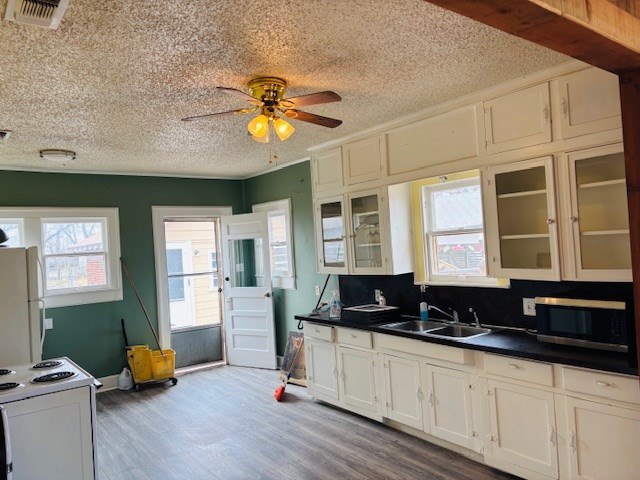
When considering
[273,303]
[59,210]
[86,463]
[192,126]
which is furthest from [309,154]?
[86,463]

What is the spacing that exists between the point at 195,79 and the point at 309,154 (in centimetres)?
232

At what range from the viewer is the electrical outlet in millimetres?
3178

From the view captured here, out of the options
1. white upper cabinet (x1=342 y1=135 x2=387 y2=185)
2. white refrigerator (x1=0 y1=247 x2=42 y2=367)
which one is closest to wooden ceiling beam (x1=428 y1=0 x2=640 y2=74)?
white upper cabinet (x1=342 y1=135 x2=387 y2=185)

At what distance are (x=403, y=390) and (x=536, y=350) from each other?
3.88 feet

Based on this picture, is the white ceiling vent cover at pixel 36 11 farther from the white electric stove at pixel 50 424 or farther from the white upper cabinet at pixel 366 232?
the white upper cabinet at pixel 366 232

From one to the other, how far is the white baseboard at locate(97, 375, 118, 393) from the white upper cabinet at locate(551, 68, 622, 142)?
201 inches

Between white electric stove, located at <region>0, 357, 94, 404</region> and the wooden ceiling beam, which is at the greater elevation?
the wooden ceiling beam

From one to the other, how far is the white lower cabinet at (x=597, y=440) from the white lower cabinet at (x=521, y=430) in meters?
0.06

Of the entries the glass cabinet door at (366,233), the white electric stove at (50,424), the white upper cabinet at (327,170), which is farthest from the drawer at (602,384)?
the white electric stove at (50,424)

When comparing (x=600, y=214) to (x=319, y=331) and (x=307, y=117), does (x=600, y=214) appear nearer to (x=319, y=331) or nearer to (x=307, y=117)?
(x=307, y=117)

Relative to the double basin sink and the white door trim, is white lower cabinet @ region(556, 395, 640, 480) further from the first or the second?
the white door trim

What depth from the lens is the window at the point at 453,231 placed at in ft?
12.1

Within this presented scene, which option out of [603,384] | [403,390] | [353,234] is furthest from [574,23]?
[353,234]

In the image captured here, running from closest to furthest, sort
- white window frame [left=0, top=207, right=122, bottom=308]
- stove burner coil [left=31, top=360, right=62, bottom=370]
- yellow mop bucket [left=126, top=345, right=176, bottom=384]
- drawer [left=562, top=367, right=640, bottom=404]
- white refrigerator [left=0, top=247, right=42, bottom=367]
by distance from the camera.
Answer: drawer [left=562, top=367, right=640, bottom=404]
stove burner coil [left=31, top=360, right=62, bottom=370]
white refrigerator [left=0, top=247, right=42, bottom=367]
white window frame [left=0, top=207, right=122, bottom=308]
yellow mop bucket [left=126, top=345, right=176, bottom=384]
